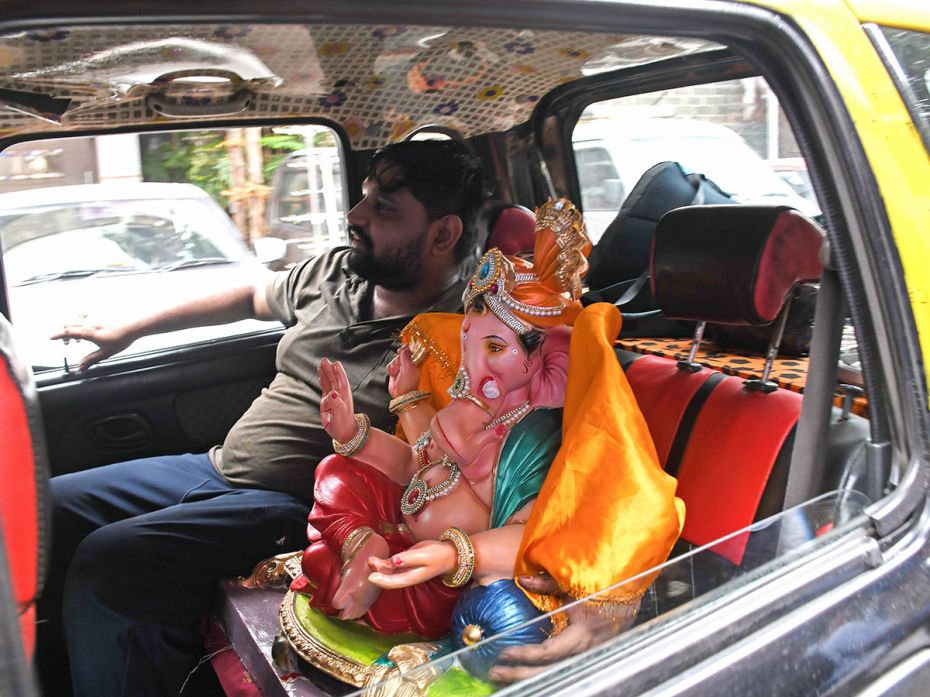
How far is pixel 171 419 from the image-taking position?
3.12 meters

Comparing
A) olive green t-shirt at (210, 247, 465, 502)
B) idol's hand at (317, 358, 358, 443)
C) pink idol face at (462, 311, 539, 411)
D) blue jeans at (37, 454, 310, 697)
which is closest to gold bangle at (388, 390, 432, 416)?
idol's hand at (317, 358, 358, 443)

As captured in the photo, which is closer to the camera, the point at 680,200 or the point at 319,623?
the point at 319,623

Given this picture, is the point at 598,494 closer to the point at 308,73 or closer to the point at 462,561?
the point at 462,561

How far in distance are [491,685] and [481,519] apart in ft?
2.30

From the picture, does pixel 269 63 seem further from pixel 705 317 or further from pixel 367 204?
pixel 705 317

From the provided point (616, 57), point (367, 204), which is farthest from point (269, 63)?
point (616, 57)

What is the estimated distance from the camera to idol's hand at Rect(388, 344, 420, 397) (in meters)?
2.04

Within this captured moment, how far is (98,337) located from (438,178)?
1.24 m

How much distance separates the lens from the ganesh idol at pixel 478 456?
5.54 feet

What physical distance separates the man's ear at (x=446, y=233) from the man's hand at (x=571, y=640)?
1.74 metres

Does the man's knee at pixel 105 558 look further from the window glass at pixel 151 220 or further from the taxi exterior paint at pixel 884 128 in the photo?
the taxi exterior paint at pixel 884 128

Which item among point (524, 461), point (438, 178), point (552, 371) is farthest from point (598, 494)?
point (438, 178)

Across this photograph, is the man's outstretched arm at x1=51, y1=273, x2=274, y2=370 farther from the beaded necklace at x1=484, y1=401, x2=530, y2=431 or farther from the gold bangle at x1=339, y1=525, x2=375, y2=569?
the beaded necklace at x1=484, y1=401, x2=530, y2=431

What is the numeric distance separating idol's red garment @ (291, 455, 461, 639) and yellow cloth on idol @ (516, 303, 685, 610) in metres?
0.35
